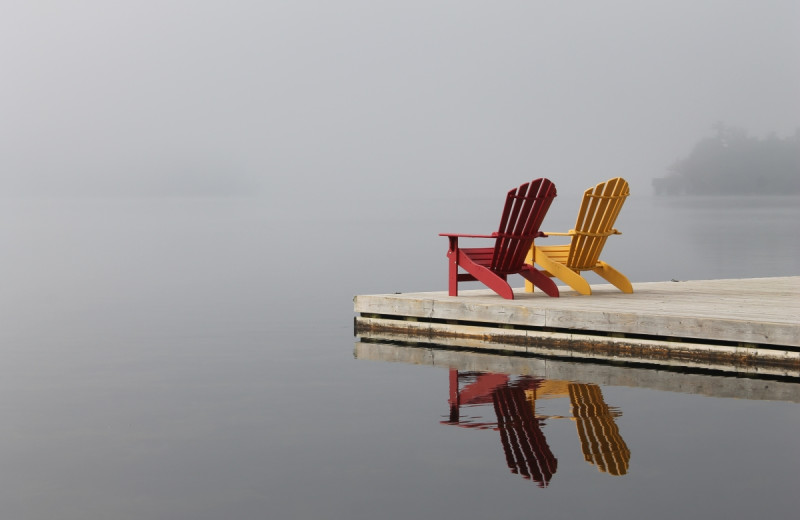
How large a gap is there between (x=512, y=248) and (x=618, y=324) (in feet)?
5.72

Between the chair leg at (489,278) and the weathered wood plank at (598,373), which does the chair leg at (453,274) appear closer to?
the chair leg at (489,278)

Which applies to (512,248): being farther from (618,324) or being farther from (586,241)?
(618,324)

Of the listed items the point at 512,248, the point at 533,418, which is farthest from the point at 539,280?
the point at 533,418

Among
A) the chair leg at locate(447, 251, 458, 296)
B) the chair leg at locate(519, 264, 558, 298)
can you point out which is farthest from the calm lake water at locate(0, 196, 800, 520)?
the chair leg at locate(519, 264, 558, 298)

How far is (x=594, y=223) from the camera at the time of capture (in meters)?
9.99

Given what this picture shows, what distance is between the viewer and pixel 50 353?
9.56 meters

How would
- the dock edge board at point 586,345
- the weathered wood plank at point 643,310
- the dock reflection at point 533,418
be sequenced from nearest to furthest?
1. the dock reflection at point 533,418
2. the dock edge board at point 586,345
3. the weathered wood plank at point 643,310

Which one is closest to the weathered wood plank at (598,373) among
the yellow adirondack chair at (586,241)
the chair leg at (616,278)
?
the yellow adirondack chair at (586,241)

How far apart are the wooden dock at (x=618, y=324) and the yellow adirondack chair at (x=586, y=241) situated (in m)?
0.28

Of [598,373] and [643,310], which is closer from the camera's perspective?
[598,373]

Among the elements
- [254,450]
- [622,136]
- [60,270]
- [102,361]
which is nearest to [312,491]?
[254,450]

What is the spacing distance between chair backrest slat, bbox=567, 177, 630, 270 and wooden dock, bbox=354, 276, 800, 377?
1.34 ft

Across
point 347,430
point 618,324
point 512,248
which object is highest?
point 512,248

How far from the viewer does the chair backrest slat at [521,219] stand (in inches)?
372
